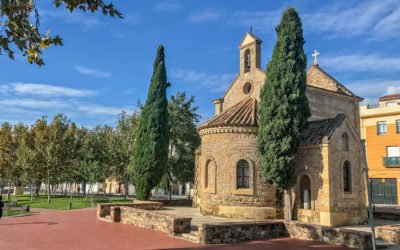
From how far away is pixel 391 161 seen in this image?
40375 mm

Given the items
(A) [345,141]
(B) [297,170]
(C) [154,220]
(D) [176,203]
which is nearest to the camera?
(C) [154,220]

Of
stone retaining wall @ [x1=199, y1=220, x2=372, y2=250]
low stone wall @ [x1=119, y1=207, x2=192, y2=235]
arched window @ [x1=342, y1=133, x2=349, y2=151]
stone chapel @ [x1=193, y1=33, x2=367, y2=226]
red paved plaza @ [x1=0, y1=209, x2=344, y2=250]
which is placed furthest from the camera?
arched window @ [x1=342, y1=133, x2=349, y2=151]

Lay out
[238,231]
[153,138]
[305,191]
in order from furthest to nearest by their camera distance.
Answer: [153,138], [305,191], [238,231]

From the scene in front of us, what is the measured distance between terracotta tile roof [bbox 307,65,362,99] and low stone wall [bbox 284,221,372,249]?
17954mm

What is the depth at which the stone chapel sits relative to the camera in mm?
20172

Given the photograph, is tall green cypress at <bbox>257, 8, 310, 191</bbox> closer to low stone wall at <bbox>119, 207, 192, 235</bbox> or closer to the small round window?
the small round window

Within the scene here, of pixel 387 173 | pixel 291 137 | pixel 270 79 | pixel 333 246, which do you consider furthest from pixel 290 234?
pixel 387 173

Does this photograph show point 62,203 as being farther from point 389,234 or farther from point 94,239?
point 389,234

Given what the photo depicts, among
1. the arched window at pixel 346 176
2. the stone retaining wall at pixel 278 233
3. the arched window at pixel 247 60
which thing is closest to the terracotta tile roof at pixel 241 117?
the arched window at pixel 247 60

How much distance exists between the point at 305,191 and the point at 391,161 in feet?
82.6

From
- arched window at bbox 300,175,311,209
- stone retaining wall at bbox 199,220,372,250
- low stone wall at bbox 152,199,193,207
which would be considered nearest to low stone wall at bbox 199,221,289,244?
stone retaining wall at bbox 199,220,372,250

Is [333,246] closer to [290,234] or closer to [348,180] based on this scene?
[290,234]

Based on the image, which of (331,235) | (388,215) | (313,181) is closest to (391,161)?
(388,215)

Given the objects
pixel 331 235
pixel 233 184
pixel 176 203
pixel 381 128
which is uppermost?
pixel 381 128
